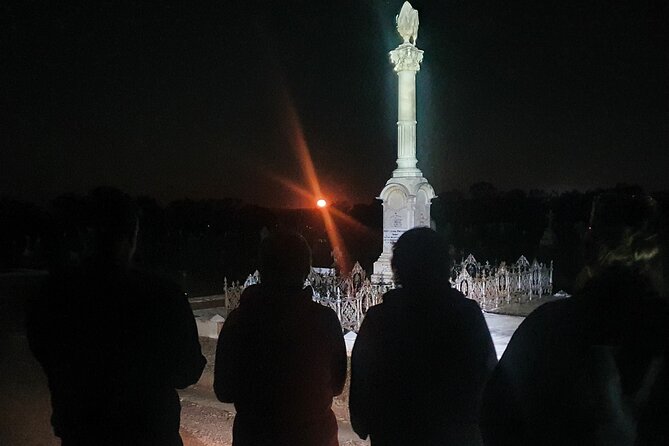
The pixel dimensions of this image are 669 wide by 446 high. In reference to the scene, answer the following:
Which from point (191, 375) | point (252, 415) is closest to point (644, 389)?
point (252, 415)

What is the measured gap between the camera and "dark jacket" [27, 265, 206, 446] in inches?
99.8

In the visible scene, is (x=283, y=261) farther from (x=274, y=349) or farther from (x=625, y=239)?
(x=625, y=239)

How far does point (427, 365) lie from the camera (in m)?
2.62

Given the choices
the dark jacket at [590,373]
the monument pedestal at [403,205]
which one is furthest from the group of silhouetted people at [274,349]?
the monument pedestal at [403,205]

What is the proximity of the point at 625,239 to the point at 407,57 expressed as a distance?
35.4ft

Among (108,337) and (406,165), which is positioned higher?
(406,165)

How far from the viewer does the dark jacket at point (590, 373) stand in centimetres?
184

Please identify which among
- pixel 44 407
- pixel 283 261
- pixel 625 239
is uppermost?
pixel 625 239

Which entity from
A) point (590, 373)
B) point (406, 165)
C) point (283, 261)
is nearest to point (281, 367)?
point (283, 261)

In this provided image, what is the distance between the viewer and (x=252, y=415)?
108 inches

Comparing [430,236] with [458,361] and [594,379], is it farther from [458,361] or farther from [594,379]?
[594,379]

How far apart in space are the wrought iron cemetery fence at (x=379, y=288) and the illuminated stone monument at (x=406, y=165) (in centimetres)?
142

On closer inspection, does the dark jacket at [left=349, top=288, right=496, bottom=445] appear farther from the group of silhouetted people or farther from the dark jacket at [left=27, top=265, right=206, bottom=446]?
the dark jacket at [left=27, top=265, right=206, bottom=446]

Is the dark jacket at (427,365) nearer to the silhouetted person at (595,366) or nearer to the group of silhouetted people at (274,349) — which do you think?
the group of silhouetted people at (274,349)
